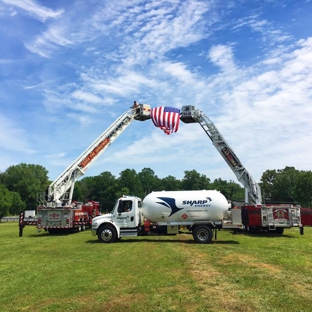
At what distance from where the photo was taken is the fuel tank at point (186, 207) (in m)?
18.9

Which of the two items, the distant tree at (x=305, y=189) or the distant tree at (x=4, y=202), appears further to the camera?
the distant tree at (x=305, y=189)

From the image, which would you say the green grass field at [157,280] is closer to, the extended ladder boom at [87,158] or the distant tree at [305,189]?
the extended ladder boom at [87,158]

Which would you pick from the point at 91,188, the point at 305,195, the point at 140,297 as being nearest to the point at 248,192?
the point at 140,297

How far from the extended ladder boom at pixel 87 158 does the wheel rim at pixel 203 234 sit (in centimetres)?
1318

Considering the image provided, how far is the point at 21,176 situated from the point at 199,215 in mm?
101460

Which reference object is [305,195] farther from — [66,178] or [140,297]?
[140,297]

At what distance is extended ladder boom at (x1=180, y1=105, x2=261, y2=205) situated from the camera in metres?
29.9

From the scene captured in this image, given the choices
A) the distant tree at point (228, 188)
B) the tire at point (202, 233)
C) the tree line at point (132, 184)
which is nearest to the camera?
the tire at point (202, 233)

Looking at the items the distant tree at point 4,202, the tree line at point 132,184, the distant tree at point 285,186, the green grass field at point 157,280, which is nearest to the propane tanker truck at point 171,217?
the green grass field at point 157,280

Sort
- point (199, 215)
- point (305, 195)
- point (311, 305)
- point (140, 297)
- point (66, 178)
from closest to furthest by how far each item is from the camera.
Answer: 1. point (311, 305)
2. point (140, 297)
3. point (199, 215)
4. point (66, 178)
5. point (305, 195)

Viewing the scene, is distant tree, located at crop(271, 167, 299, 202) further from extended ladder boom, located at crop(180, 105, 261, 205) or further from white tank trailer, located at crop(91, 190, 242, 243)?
white tank trailer, located at crop(91, 190, 242, 243)

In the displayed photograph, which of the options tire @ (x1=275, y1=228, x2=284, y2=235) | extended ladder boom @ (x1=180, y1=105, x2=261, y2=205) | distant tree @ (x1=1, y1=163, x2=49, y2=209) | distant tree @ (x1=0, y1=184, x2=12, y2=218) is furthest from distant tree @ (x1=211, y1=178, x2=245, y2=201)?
tire @ (x1=275, y1=228, x2=284, y2=235)

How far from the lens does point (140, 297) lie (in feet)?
25.1

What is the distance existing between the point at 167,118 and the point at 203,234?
14.7 m
